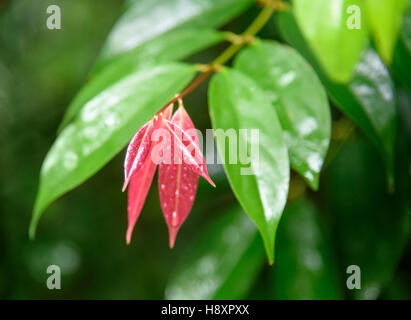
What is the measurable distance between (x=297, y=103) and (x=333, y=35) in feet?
0.39

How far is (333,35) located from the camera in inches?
11.6

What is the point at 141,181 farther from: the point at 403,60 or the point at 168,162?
the point at 403,60

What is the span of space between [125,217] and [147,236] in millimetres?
82

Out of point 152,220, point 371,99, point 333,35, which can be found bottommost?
point 152,220

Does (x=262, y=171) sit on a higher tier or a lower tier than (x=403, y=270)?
higher

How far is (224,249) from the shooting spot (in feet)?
2.23

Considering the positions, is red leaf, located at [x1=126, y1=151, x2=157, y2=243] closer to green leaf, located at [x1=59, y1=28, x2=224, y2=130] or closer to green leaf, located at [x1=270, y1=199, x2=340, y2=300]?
green leaf, located at [x1=59, y1=28, x2=224, y2=130]

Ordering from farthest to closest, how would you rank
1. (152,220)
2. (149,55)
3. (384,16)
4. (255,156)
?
(152,220) → (149,55) → (255,156) → (384,16)

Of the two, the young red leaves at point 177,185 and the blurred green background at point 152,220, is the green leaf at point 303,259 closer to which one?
the blurred green background at point 152,220

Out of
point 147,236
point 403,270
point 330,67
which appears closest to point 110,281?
point 147,236

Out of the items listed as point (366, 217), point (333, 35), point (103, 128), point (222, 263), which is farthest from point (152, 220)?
point (333, 35)

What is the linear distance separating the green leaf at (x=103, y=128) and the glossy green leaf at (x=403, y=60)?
0.20 meters

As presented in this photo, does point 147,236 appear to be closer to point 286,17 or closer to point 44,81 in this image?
point 44,81

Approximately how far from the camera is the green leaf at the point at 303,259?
2.04 ft
